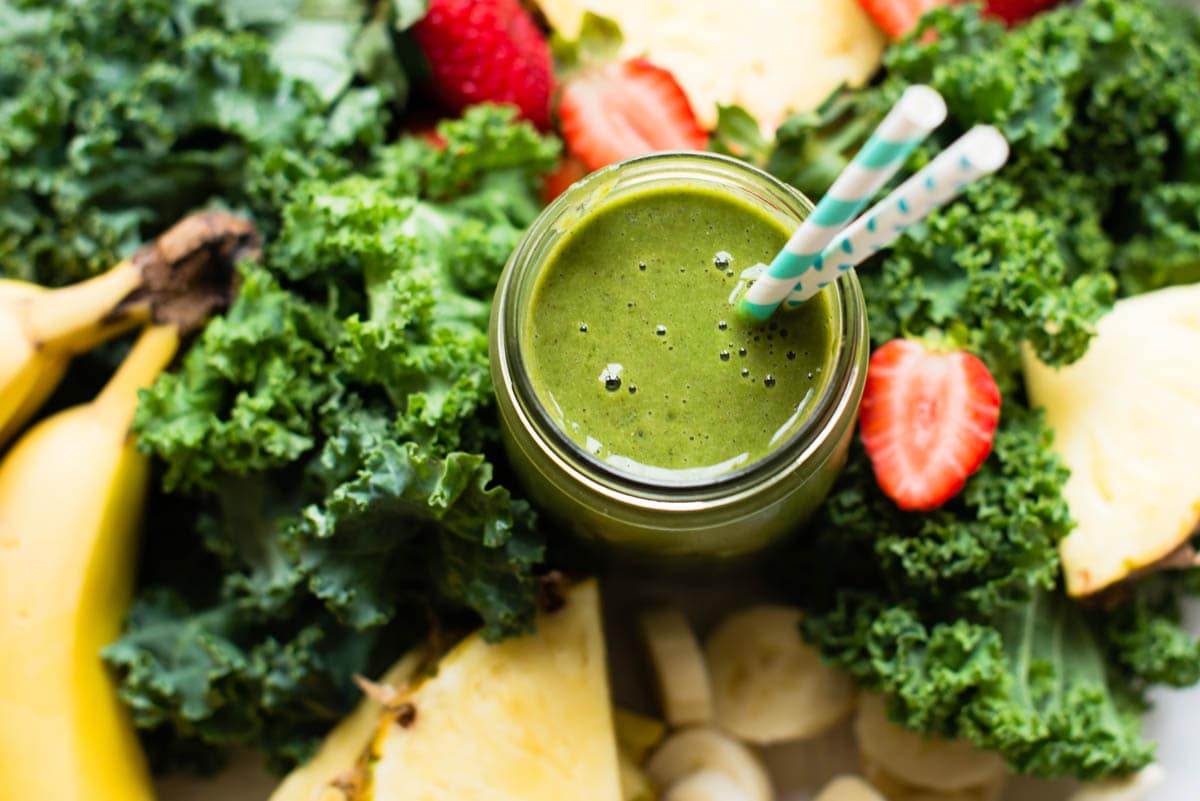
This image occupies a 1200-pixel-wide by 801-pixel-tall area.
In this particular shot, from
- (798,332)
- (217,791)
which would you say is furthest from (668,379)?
(217,791)

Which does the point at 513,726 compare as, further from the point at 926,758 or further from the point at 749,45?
the point at 749,45

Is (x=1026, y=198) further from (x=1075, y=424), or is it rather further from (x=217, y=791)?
(x=217, y=791)

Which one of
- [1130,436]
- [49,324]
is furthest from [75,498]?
[1130,436]

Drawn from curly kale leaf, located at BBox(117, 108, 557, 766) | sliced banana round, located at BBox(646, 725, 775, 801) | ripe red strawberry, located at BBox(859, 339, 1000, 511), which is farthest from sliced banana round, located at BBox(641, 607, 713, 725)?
ripe red strawberry, located at BBox(859, 339, 1000, 511)

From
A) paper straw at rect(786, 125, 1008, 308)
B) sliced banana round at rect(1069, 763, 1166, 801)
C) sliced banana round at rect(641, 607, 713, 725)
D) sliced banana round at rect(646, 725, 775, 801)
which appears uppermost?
paper straw at rect(786, 125, 1008, 308)

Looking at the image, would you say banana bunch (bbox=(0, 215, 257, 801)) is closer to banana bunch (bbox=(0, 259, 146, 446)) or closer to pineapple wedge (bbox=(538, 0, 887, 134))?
banana bunch (bbox=(0, 259, 146, 446))
